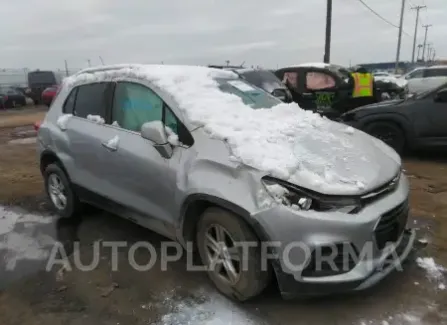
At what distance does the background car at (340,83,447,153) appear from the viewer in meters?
6.70

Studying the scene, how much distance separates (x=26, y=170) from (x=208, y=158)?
18.2 ft

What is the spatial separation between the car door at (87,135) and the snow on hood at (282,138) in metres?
0.29

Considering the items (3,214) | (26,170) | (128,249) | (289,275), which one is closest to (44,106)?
(26,170)

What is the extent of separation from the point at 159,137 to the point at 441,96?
5152mm

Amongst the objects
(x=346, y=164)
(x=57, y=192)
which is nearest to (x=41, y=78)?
(x=57, y=192)

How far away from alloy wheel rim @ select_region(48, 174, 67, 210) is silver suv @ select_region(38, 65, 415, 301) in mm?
486

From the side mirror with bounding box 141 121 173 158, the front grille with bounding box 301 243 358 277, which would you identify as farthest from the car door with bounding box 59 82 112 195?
the front grille with bounding box 301 243 358 277

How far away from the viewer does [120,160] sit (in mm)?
3734

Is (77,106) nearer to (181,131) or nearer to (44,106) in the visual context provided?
(181,131)

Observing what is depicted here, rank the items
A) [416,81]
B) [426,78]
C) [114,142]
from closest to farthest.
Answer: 1. [114,142]
2. [426,78]
3. [416,81]

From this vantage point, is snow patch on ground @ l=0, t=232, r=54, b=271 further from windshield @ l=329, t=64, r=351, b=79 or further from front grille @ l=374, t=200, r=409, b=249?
windshield @ l=329, t=64, r=351, b=79

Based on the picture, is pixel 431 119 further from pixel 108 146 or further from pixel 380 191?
pixel 108 146

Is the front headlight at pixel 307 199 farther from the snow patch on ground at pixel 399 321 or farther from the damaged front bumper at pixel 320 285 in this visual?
the snow patch on ground at pixel 399 321

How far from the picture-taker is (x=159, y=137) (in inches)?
129
